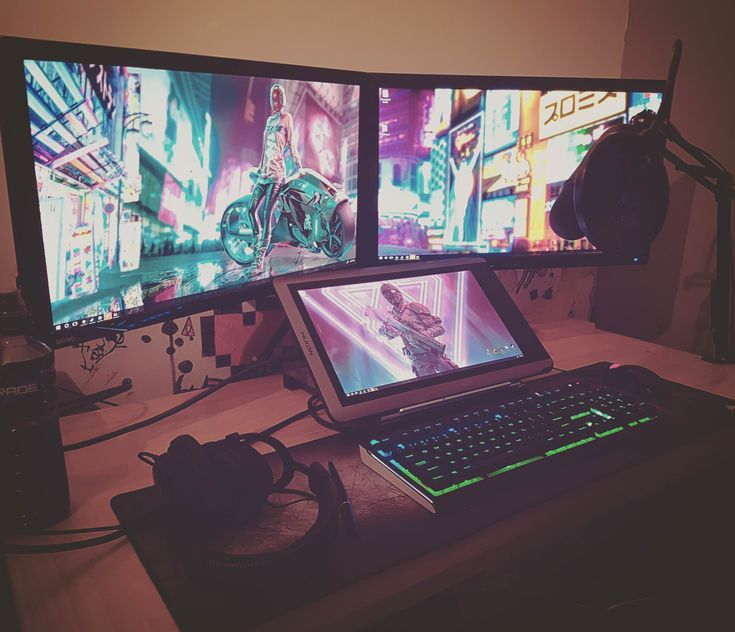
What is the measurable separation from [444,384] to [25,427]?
0.56 metres

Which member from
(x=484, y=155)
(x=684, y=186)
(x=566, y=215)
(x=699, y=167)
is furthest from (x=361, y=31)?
(x=684, y=186)

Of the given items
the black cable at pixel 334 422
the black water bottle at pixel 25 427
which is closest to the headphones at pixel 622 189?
the black cable at pixel 334 422

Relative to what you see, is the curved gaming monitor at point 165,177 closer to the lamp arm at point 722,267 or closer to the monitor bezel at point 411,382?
the monitor bezel at point 411,382

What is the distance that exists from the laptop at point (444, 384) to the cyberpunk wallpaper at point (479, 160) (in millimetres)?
140

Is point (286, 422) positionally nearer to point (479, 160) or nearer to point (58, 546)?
point (58, 546)

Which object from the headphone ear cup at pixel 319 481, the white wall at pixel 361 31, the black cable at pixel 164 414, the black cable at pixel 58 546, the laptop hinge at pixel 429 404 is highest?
the white wall at pixel 361 31

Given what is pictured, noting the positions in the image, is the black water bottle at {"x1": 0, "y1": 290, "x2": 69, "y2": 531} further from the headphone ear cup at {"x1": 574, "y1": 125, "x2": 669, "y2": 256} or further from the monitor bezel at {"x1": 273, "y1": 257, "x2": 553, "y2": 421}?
the headphone ear cup at {"x1": 574, "y1": 125, "x2": 669, "y2": 256}

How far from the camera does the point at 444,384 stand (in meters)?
0.87

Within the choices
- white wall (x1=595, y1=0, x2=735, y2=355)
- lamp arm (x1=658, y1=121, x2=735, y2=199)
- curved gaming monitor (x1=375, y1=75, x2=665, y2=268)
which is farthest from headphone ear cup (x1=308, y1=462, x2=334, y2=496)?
white wall (x1=595, y1=0, x2=735, y2=355)

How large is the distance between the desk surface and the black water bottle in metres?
0.05

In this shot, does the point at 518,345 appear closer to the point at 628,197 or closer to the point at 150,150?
the point at 628,197

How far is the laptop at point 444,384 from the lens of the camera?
0.69 meters

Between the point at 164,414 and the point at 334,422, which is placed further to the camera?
the point at 164,414

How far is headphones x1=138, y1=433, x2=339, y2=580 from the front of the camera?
1.64 feet
